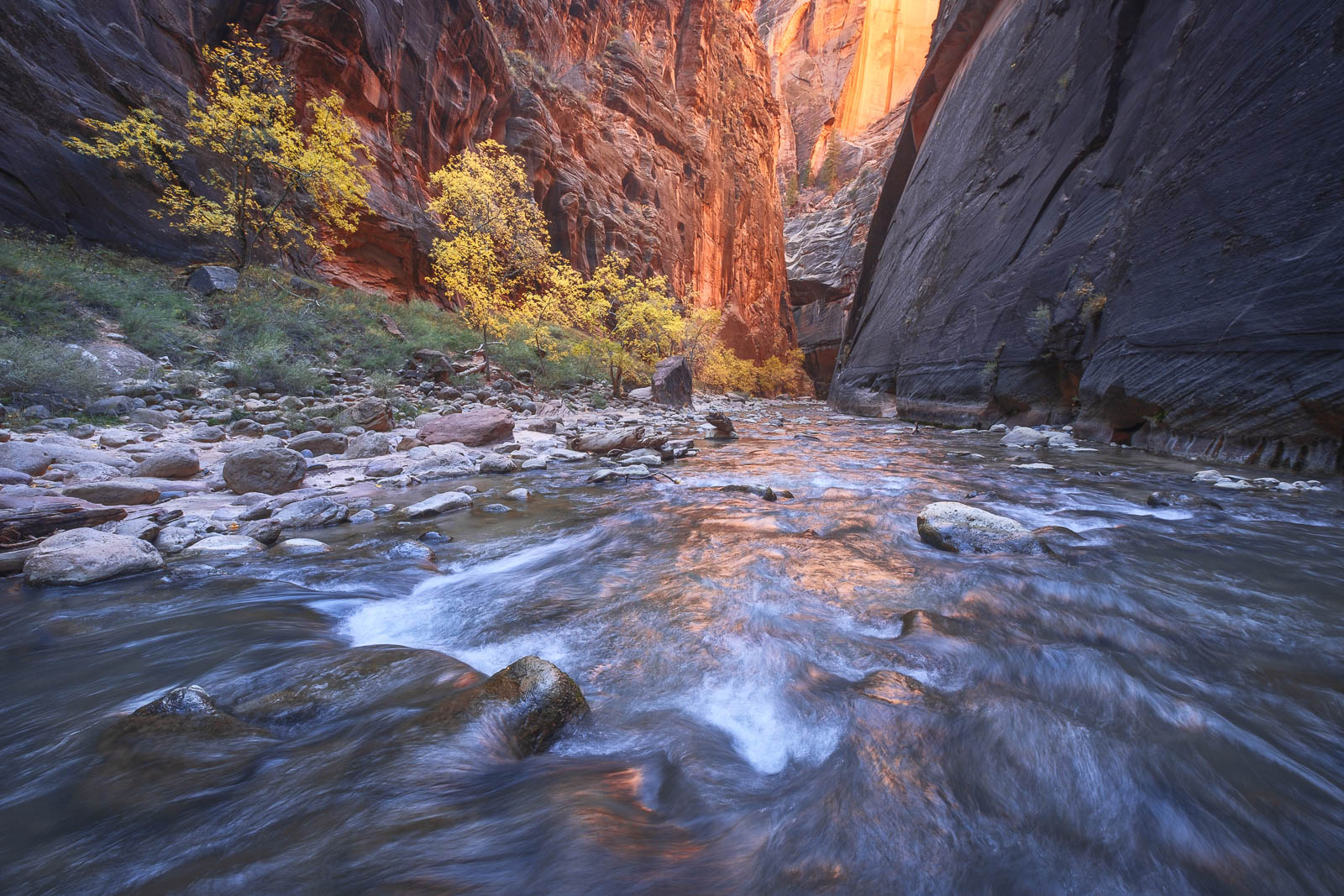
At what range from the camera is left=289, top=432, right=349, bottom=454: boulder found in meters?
5.82

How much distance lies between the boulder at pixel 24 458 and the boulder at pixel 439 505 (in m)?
2.80

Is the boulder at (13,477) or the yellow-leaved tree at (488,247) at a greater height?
the yellow-leaved tree at (488,247)

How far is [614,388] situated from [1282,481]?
13934 mm

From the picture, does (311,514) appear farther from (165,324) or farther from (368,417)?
(165,324)

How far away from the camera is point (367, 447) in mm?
6176

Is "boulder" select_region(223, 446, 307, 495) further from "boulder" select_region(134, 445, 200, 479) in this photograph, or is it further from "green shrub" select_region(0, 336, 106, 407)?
"green shrub" select_region(0, 336, 106, 407)

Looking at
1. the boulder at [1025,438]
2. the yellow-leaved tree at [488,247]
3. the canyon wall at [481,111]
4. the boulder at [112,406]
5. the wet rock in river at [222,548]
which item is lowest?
the boulder at [1025,438]

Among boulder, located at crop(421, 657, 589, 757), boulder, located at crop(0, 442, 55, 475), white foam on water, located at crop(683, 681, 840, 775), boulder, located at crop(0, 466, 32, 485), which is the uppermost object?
boulder, located at crop(0, 442, 55, 475)

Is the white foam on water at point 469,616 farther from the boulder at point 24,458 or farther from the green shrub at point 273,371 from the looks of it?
the green shrub at point 273,371

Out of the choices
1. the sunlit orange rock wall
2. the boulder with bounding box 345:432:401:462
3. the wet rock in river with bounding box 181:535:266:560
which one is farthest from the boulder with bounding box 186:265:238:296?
the sunlit orange rock wall

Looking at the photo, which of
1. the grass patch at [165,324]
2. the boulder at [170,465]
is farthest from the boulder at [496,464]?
the grass patch at [165,324]

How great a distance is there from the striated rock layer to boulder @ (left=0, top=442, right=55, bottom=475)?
425 inches

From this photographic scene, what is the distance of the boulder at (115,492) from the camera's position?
11.5 ft

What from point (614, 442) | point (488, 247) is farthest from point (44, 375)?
point (488, 247)
